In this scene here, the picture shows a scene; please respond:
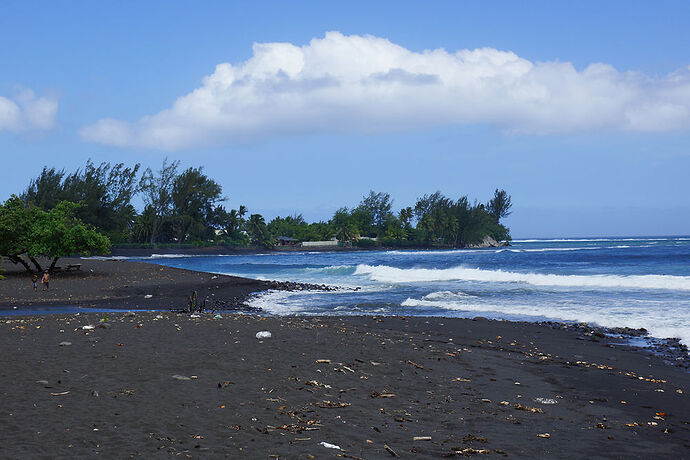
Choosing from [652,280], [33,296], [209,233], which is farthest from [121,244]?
[652,280]

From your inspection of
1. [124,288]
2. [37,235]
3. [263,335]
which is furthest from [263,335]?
[37,235]

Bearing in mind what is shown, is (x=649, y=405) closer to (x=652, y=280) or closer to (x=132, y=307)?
(x=132, y=307)

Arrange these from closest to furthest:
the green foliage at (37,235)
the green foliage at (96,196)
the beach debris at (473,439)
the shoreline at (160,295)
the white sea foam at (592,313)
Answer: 1. the beach debris at (473,439)
2. the shoreline at (160,295)
3. the white sea foam at (592,313)
4. the green foliage at (37,235)
5. the green foliage at (96,196)

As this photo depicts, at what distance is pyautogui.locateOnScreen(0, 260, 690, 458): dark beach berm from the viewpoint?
20.7 feet

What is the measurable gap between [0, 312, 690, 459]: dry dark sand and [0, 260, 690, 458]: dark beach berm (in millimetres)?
29

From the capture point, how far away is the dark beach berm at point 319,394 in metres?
6.30

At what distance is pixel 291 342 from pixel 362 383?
11.1 feet

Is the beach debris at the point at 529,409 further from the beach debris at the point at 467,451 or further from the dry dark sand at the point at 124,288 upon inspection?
the dry dark sand at the point at 124,288

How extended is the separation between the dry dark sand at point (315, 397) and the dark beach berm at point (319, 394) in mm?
29

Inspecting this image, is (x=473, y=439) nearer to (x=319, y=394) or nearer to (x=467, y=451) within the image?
(x=467, y=451)

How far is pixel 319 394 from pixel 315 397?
0.18 metres

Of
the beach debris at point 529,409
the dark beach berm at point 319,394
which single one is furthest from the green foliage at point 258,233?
the beach debris at point 529,409

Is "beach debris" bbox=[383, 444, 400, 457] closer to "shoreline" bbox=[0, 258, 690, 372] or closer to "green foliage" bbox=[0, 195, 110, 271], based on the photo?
"shoreline" bbox=[0, 258, 690, 372]

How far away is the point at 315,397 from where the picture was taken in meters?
8.16
